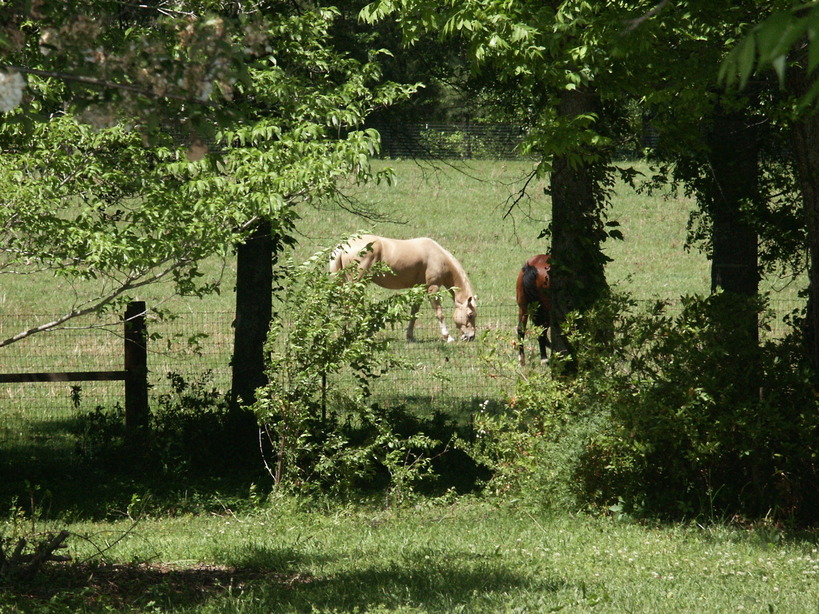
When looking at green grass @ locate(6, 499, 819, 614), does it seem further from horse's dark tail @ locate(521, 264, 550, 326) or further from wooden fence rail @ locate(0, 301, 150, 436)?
horse's dark tail @ locate(521, 264, 550, 326)

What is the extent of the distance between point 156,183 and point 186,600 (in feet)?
11.0

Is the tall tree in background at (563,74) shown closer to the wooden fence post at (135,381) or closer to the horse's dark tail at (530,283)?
the wooden fence post at (135,381)

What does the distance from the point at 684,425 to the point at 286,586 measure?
11.0 ft

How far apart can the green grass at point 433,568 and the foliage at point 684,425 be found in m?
0.42

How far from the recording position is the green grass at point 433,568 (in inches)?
199

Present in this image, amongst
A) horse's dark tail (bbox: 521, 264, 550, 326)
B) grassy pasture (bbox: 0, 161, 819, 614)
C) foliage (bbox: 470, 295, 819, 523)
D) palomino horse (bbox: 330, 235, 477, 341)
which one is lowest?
grassy pasture (bbox: 0, 161, 819, 614)

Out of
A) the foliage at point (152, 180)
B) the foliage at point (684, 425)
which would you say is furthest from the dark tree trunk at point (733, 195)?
the foliage at point (152, 180)

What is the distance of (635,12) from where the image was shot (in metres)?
6.59

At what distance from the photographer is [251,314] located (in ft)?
35.8

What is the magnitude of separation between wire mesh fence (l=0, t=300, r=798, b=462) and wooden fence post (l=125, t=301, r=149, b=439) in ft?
0.70

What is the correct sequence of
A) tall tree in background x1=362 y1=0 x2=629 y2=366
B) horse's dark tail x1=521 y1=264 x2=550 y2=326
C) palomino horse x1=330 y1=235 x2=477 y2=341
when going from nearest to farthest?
tall tree in background x1=362 y1=0 x2=629 y2=366, horse's dark tail x1=521 y1=264 x2=550 y2=326, palomino horse x1=330 y1=235 x2=477 y2=341

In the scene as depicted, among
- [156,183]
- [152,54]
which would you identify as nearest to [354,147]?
[156,183]

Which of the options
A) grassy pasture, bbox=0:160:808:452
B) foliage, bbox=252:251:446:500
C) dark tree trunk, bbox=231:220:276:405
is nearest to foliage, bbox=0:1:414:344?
grassy pasture, bbox=0:160:808:452

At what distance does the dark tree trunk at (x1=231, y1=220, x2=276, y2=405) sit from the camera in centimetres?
1086
